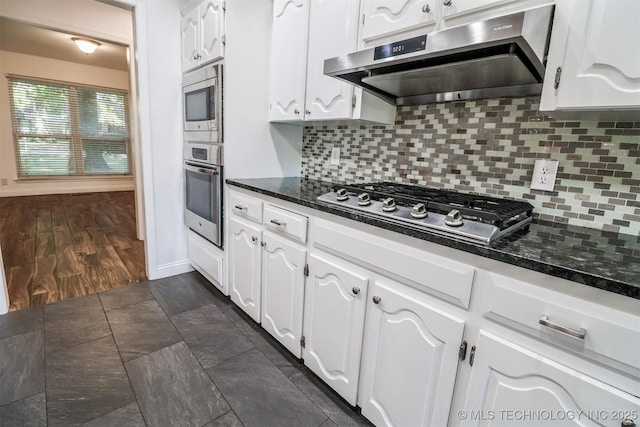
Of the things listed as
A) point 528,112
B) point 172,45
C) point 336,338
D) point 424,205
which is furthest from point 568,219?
point 172,45

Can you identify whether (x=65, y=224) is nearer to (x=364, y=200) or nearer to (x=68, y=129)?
(x=68, y=129)

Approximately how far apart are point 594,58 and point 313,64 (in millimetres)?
1221

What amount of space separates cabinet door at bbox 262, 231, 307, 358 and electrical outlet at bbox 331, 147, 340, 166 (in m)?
0.72

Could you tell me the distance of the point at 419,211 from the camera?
1.03 metres

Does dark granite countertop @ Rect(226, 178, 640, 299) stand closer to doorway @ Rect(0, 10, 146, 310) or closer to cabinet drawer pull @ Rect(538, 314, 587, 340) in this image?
cabinet drawer pull @ Rect(538, 314, 587, 340)

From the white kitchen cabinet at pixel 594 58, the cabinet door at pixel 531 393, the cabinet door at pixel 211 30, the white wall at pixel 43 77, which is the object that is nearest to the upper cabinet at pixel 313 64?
the cabinet door at pixel 211 30

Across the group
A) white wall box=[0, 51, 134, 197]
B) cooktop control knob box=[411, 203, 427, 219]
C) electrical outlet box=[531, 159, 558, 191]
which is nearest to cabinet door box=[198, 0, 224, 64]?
cooktop control knob box=[411, 203, 427, 219]

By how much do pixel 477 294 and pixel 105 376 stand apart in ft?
5.42

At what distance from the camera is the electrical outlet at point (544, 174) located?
1203 millimetres

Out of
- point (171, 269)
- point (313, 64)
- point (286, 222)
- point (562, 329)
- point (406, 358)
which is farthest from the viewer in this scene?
point (171, 269)

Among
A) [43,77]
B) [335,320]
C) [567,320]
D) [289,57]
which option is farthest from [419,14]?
[43,77]

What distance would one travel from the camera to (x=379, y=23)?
1.37 m

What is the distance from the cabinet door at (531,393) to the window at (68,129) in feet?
23.7

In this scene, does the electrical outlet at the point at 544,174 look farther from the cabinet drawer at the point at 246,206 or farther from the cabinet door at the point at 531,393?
the cabinet drawer at the point at 246,206
